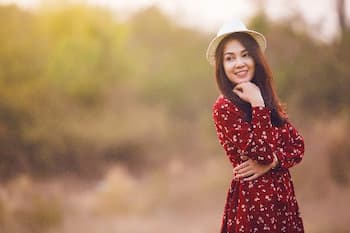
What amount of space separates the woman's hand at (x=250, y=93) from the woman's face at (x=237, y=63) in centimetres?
5

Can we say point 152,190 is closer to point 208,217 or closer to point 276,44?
point 208,217

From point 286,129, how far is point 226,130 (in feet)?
0.85

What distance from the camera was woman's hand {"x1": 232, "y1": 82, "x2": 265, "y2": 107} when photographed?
261cm

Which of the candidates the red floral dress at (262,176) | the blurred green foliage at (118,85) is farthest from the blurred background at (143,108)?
the red floral dress at (262,176)

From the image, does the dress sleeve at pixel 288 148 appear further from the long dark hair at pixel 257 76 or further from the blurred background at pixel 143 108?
the blurred background at pixel 143 108

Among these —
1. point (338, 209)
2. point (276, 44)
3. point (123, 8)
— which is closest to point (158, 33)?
point (123, 8)

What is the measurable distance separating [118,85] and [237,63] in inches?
184

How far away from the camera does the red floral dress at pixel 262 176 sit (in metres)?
2.57

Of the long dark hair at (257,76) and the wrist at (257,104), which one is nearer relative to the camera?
the wrist at (257,104)

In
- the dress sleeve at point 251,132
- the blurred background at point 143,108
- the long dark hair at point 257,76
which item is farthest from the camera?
the blurred background at point 143,108

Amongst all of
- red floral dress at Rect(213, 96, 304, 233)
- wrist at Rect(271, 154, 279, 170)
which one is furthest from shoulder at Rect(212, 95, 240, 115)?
wrist at Rect(271, 154, 279, 170)

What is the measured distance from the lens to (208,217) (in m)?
7.07

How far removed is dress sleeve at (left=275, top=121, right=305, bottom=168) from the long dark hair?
0.05 metres

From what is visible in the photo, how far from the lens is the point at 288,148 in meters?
2.68
